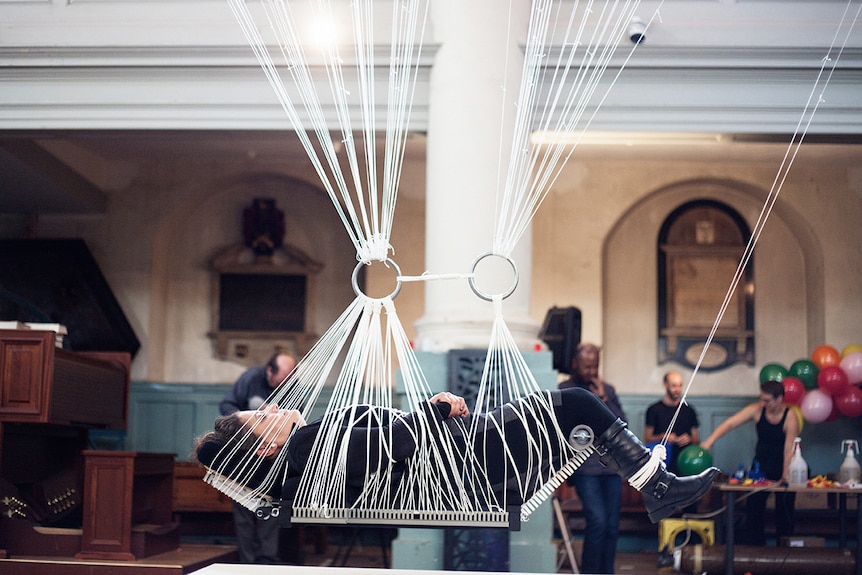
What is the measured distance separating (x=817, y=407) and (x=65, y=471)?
4.63 meters

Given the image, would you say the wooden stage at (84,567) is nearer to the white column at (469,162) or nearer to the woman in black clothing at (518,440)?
the white column at (469,162)

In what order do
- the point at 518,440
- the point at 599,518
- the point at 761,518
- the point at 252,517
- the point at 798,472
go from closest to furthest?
the point at 518,440 → the point at 599,518 → the point at 252,517 → the point at 798,472 → the point at 761,518

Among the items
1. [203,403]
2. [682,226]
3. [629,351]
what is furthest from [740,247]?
[203,403]

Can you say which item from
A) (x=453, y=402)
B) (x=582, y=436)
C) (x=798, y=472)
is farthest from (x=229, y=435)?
(x=798, y=472)

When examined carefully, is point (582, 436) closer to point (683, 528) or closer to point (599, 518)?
point (599, 518)

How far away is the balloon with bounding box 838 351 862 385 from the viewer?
22.4 ft

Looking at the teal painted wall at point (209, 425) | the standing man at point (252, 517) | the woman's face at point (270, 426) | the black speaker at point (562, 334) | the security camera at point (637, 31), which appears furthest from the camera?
the teal painted wall at point (209, 425)

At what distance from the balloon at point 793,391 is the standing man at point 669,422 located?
2.48 ft

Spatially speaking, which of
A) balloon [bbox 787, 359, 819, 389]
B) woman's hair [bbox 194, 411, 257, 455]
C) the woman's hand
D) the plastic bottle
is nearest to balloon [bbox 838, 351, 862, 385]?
balloon [bbox 787, 359, 819, 389]

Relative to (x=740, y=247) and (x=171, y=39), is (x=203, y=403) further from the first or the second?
(x=740, y=247)

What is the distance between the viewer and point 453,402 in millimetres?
3477

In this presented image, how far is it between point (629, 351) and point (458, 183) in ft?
10.9

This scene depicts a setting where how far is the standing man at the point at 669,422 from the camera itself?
6.34 metres

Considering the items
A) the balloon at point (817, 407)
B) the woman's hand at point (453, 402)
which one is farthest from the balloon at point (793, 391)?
the woman's hand at point (453, 402)
